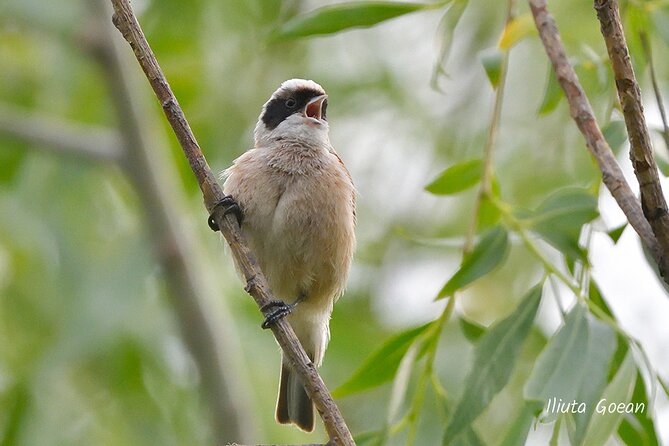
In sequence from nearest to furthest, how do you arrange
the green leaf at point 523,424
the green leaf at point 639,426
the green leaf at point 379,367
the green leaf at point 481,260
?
the green leaf at point 523,424
the green leaf at point 639,426
the green leaf at point 481,260
the green leaf at point 379,367

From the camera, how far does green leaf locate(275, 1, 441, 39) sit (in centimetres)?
350

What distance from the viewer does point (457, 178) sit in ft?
12.0

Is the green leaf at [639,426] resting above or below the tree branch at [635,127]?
below

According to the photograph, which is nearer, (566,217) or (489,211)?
(566,217)

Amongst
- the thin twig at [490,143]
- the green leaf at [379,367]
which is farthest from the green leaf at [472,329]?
the thin twig at [490,143]

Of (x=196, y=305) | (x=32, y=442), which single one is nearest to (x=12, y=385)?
(x=32, y=442)

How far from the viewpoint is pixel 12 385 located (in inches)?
260

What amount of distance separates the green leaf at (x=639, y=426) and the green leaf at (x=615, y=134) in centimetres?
76

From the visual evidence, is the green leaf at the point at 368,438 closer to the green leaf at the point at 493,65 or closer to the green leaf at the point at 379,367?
the green leaf at the point at 379,367

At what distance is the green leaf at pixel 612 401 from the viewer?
2.81 metres

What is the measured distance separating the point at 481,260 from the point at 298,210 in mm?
1144

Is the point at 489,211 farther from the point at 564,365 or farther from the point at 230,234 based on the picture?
the point at 230,234

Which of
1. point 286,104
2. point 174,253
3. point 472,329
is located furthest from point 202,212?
point 472,329

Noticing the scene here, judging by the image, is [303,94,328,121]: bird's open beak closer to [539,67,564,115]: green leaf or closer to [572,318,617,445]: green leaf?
[539,67,564,115]: green leaf
